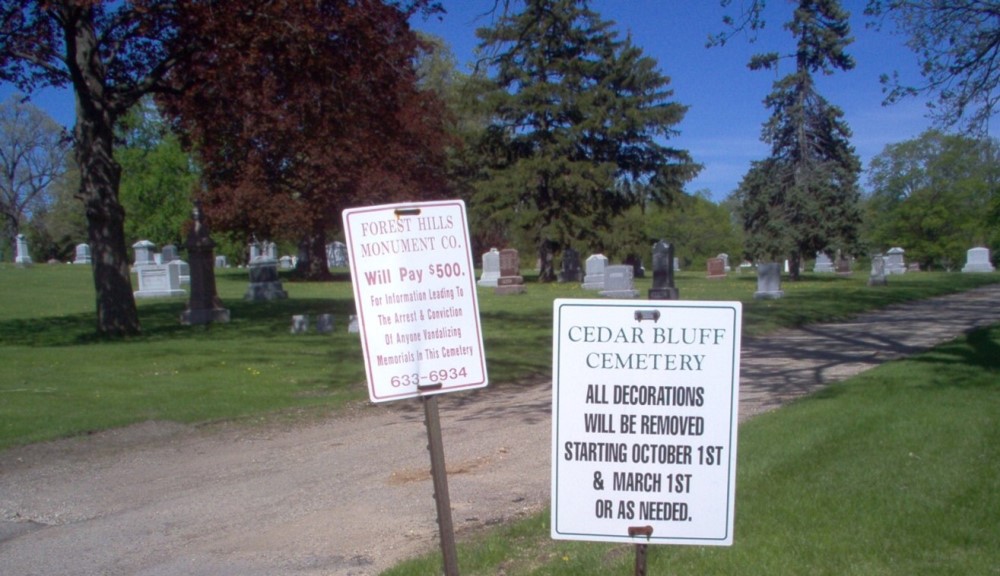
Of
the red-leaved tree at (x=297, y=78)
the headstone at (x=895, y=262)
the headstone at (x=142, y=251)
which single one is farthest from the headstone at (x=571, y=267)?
the red-leaved tree at (x=297, y=78)

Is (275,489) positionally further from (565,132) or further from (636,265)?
(636,265)

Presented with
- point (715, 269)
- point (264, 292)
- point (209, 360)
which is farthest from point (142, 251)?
point (209, 360)

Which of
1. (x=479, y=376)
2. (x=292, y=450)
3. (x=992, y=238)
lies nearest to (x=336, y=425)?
(x=292, y=450)

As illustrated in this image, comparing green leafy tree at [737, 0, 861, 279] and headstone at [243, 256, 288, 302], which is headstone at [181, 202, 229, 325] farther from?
green leafy tree at [737, 0, 861, 279]

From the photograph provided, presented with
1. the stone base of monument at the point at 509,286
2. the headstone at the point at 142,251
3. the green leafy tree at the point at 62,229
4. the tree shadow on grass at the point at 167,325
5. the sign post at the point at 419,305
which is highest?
the green leafy tree at the point at 62,229

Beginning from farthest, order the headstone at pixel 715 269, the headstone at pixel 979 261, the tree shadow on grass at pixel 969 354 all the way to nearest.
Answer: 1. the headstone at pixel 715 269
2. the headstone at pixel 979 261
3. the tree shadow on grass at pixel 969 354

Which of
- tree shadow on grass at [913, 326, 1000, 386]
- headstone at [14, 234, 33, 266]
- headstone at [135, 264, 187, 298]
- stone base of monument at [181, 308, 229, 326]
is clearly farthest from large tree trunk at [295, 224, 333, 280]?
tree shadow on grass at [913, 326, 1000, 386]

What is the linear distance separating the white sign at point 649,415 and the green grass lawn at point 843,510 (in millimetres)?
1659

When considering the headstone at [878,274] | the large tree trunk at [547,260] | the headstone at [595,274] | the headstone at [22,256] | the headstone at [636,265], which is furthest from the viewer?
the headstone at [22,256]

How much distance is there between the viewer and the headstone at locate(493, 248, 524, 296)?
111 feet

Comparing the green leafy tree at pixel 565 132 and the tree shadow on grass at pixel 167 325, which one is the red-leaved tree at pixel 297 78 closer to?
the tree shadow on grass at pixel 167 325

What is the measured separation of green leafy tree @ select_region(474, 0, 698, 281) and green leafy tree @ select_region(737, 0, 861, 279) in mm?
5342

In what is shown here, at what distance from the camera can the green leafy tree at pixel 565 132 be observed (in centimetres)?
4422

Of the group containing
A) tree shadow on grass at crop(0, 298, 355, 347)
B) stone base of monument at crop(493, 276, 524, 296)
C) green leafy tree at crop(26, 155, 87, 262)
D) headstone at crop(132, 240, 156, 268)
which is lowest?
tree shadow on grass at crop(0, 298, 355, 347)
